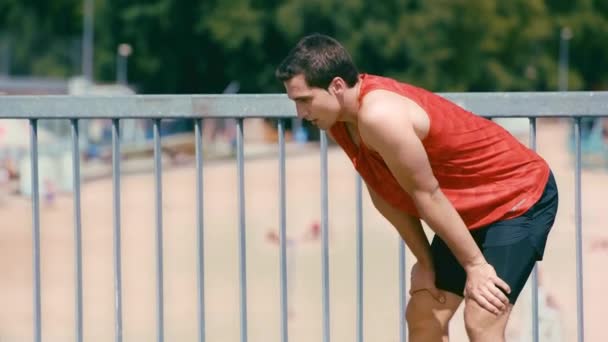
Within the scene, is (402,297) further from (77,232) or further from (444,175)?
(77,232)

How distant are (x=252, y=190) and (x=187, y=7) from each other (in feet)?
87.3

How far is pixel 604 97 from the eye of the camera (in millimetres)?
4527

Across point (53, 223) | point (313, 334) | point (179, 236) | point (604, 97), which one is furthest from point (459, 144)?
point (53, 223)

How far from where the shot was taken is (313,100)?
3830 mm

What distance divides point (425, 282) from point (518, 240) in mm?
388

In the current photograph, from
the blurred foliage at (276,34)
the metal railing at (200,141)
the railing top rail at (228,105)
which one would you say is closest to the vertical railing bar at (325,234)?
the metal railing at (200,141)

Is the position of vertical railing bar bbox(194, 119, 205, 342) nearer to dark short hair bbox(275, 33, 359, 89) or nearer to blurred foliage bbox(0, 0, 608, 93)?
dark short hair bbox(275, 33, 359, 89)

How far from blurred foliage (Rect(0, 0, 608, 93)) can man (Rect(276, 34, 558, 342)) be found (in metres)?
58.2

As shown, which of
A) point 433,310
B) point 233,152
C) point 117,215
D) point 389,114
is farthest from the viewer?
point 233,152

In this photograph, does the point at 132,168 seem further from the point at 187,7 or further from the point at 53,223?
the point at 187,7

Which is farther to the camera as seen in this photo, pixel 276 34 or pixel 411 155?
pixel 276 34

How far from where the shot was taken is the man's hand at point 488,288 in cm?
389

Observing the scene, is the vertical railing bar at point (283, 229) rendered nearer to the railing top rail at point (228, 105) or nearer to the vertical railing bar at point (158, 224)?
the railing top rail at point (228, 105)

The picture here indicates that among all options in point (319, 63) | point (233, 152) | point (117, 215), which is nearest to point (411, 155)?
point (319, 63)
